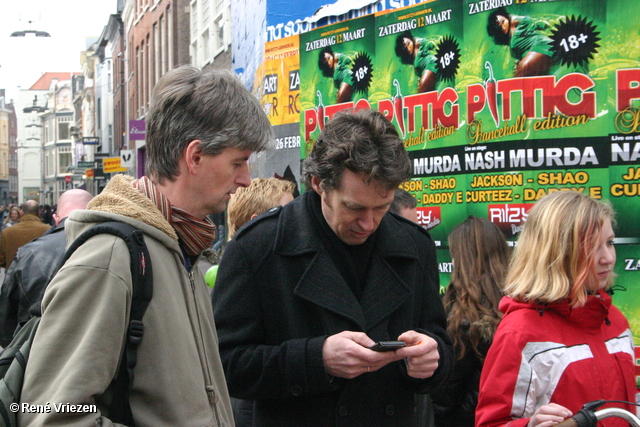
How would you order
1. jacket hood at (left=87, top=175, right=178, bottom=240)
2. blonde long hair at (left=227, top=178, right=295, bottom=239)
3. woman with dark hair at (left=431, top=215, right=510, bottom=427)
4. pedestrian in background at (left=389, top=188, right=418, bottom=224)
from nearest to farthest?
jacket hood at (left=87, top=175, right=178, bottom=240) → woman with dark hair at (left=431, top=215, right=510, bottom=427) → blonde long hair at (left=227, top=178, right=295, bottom=239) → pedestrian in background at (left=389, top=188, right=418, bottom=224)

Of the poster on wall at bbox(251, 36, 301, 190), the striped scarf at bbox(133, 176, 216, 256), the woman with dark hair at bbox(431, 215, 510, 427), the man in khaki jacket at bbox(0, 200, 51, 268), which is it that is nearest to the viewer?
the striped scarf at bbox(133, 176, 216, 256)

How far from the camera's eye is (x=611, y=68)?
14.4ft

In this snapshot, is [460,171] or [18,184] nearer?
[460,171]

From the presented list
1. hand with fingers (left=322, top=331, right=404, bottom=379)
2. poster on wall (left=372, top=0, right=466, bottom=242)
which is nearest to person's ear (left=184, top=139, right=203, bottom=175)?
hand with fingers (left=322, top=331, right=404, bottom=379)

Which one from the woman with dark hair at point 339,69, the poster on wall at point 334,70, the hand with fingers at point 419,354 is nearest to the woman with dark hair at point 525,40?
the poster on wall at point 334,70

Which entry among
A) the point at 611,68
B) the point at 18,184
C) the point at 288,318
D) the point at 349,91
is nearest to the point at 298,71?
the point at 349,91

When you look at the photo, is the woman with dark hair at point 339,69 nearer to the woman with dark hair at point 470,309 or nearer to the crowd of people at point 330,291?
the woman with dark hair at point 470,309

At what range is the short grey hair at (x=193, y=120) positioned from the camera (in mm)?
1958

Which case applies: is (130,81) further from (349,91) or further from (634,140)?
(634,140)

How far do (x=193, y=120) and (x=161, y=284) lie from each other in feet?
1.66

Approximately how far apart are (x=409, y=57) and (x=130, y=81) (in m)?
33.0

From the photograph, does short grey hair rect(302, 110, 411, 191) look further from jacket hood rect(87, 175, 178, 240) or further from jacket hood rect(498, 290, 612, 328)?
jacket hood rect(87, 175, 178, 240)

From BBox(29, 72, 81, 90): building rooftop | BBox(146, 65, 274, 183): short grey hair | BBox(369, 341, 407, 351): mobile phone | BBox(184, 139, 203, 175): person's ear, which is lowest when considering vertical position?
BBox(369, 341, 407, 351): mobile phone

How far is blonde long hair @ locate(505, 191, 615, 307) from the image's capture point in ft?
8.68
